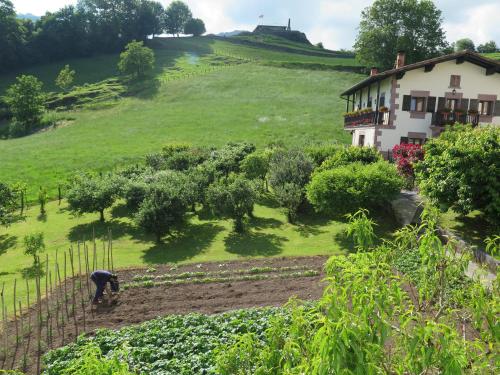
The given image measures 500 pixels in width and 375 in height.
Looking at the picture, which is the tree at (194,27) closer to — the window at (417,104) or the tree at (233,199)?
the window at (417,104)

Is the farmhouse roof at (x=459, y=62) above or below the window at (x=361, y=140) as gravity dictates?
above

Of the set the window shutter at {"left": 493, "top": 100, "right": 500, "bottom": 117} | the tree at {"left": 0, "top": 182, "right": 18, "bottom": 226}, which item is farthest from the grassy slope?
the window shutter at {"left": 493, "top": 100, "right": 500, "bottom": 117}

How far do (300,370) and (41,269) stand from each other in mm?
19538

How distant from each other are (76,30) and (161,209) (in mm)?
106628

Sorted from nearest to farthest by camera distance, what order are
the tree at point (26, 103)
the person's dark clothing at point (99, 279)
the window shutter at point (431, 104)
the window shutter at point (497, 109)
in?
the person's dark clothing at point (99, 279) → the window shutter at point (431, 104) → the window shutter at point (497, 109) → the tree at point (26, 103)

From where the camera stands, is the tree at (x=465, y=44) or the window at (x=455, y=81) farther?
the tree at (x=465, y=44)

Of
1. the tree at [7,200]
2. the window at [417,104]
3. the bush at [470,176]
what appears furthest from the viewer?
the window at [417,104]

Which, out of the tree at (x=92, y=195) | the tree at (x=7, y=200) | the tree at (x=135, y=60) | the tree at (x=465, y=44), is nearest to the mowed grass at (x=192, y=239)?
the tree at (x=92, y=195)

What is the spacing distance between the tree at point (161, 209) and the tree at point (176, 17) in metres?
131

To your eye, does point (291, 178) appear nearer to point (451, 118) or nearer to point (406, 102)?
point (406, 102)

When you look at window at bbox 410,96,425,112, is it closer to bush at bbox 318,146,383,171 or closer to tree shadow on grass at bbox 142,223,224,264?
bush at bbox 318,146,383,171

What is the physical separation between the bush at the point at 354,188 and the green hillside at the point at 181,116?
26610mm

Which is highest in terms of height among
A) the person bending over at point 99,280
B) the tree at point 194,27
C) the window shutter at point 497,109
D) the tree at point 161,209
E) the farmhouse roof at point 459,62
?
the tree at point 194,27

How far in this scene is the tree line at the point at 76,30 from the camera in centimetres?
9831
